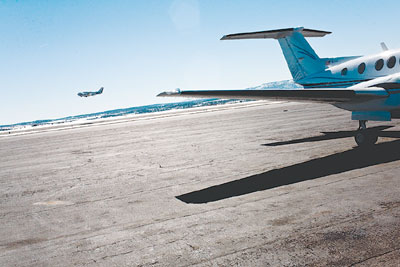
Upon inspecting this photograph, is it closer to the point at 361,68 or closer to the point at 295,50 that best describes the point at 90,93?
the point at 295,50

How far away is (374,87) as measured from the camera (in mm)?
10609

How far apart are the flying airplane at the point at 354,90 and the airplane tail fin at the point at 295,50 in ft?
0.17

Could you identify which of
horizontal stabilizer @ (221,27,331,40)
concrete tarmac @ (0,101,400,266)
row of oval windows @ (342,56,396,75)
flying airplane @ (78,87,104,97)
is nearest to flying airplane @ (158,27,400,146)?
row of oval windows @ (342,56,396,75)

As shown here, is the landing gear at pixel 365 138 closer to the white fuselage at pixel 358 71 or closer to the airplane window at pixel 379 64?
the white fuselage at pixel 358 71

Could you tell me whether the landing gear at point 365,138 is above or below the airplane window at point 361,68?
below

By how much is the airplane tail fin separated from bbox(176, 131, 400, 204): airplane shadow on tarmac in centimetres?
795

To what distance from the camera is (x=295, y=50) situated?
58.6ft

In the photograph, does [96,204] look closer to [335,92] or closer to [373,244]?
[373,244]

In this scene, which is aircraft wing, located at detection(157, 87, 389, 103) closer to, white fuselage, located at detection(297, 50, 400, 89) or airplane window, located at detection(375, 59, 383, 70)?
white fuselage, located at detection(297, 50, 400, 89)

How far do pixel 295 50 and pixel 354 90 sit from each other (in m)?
8.24

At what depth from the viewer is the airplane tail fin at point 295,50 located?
17.4 m

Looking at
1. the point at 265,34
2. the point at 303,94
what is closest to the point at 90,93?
the point at 265,34

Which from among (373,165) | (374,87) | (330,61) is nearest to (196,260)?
(373,165)

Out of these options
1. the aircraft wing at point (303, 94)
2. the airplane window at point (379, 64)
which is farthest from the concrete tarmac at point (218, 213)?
the airplane window at point (379, 64)
